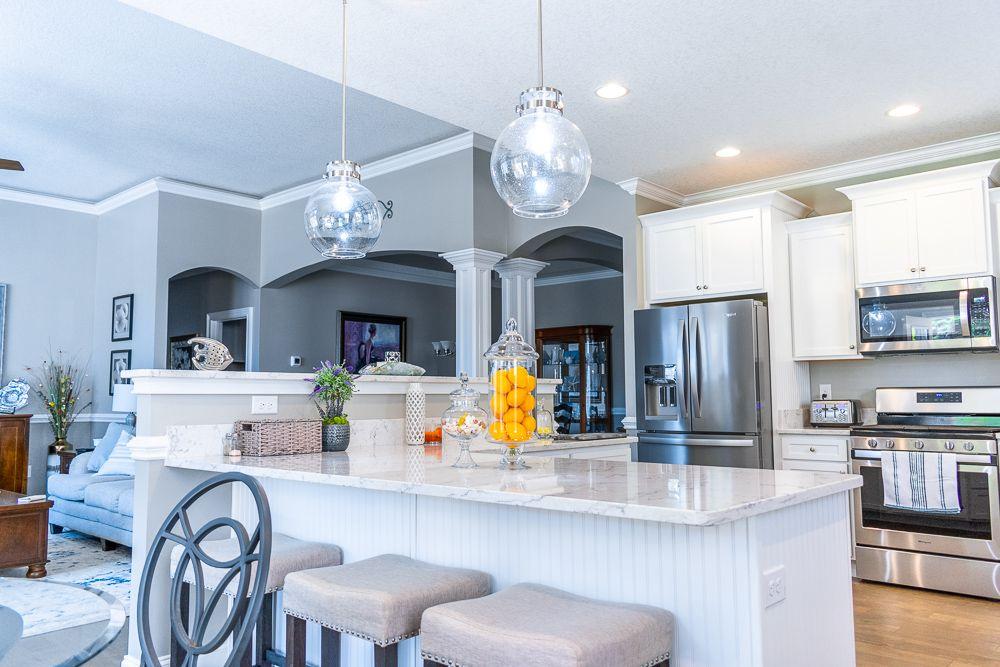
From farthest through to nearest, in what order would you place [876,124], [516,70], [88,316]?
[88,316] < [876,124] < [516,70]

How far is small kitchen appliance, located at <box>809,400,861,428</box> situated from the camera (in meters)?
4.89

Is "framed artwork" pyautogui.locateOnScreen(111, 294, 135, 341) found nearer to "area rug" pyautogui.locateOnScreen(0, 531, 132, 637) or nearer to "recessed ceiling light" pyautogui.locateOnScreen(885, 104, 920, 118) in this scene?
"area rug" pyautogui.locateOnScreen(0, 531, 132, 637)

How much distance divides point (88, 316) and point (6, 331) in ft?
2.33

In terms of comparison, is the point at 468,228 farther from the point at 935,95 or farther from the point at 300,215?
the point at 935,95

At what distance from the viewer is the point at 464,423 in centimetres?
255

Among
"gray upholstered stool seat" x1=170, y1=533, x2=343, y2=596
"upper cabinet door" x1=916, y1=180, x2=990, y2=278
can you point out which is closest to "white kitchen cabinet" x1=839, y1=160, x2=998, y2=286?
"upper cabinet door" x1=916, y1=180, x2=990, y2=278

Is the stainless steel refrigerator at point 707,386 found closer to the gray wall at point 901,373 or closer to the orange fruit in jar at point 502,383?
the gray wall at point 901,373

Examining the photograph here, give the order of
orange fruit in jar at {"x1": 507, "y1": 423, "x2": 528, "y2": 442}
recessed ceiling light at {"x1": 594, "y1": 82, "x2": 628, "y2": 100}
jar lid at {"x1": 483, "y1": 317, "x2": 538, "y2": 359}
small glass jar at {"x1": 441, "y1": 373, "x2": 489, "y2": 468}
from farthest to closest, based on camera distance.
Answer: recessed ceiling light at {"x1": 594, "y1": 82, "x2": 628, "y2": 100} → small glass jar at {"x1": 441, "y1": 373, "x2": 489, "y2": 468} → jar lid at {"x1": 483, "y1": 317, "x2": 538, "y2": 359} → orange fruit in jar at {"x1": 507, "y1": 423, "x2": 528, "y2": 442}

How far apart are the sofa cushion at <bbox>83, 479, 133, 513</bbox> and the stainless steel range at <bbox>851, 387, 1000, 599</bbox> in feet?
15.4

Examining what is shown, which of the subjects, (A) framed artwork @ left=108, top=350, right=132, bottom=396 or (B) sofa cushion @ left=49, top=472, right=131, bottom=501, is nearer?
(B) sofa cushion @ left=49, top=472, right=131, bottom=501

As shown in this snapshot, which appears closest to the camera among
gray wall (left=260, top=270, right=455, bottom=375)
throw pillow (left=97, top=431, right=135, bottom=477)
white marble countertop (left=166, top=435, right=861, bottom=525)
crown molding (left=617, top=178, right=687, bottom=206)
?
white marble countertop (left=166, top=435, right=861, bottom=525)

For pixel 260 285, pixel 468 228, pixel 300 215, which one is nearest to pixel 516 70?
pixel 468 228

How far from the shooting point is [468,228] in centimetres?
548

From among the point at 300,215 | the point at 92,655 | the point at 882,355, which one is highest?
the point at 300,215
